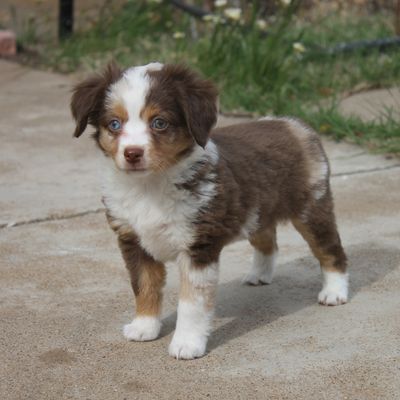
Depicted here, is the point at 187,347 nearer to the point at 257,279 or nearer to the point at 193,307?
the point at 193,307

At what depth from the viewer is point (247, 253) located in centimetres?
593

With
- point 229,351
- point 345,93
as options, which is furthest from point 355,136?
point 229,351

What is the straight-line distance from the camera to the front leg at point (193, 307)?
14.0 ft

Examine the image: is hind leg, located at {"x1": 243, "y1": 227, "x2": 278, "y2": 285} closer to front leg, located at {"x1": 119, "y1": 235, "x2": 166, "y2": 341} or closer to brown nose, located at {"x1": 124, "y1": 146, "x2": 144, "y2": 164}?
front leg, located at {"x1": 119, "y1": 235, "x2": 166, "y2": 341}

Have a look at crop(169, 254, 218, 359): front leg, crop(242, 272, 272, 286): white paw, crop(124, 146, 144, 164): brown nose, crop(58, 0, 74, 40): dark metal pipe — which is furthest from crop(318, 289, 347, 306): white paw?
crop(58, 0, 74, 40): dark metal pipe

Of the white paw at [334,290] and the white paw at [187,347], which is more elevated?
the white paw at [187,347]

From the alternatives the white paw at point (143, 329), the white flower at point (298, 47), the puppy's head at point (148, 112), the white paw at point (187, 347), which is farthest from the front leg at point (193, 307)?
the white flower at point (298, 47)

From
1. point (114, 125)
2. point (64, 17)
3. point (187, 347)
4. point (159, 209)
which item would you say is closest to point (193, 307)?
point (187, 347)

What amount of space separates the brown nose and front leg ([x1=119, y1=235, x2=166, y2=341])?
1.79 feet

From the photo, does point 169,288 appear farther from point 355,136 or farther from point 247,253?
point 355,136

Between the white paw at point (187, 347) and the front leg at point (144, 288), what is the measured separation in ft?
0.79

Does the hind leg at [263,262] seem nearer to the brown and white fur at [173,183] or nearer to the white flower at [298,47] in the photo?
the brown and white fur at [173,183]

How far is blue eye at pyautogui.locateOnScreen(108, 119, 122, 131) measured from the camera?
13.8ft

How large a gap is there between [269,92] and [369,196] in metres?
2.70
